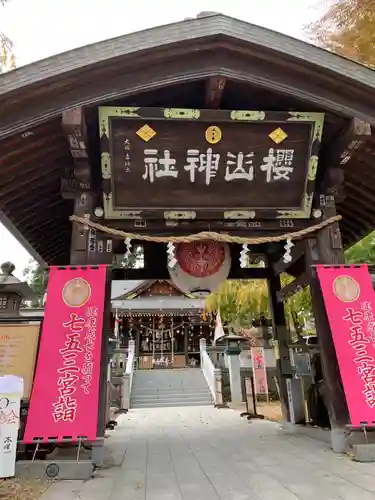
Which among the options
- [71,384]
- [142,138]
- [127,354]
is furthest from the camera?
[127,354]

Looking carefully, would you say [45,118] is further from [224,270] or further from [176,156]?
[224,270]

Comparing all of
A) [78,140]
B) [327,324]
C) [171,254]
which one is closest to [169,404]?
[171,254]

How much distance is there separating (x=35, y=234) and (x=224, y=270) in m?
3.85

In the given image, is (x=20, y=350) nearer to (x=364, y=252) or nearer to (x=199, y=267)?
(x=199, y=267)

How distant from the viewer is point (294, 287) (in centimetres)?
770

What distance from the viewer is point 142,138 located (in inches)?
222

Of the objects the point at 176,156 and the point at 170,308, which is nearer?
the point at 176,156

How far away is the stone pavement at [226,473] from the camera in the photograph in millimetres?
3721

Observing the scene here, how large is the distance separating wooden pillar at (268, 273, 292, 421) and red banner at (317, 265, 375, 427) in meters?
3.10

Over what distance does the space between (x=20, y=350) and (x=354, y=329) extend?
4.43m

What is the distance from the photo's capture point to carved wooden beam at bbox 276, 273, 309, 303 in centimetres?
692

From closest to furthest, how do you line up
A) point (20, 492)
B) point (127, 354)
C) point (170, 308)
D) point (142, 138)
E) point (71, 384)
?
1. point (20, 492)
2. point (71, 384)
3. point (142, 138)
4. point (127, 354)
5. point (170, 308)

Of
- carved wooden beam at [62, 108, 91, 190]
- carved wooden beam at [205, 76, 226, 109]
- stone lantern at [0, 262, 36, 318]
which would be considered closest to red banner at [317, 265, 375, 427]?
carved wooden beam at [205, 76, 226, 109]

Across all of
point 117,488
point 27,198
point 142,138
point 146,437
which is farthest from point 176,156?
point 146,437
